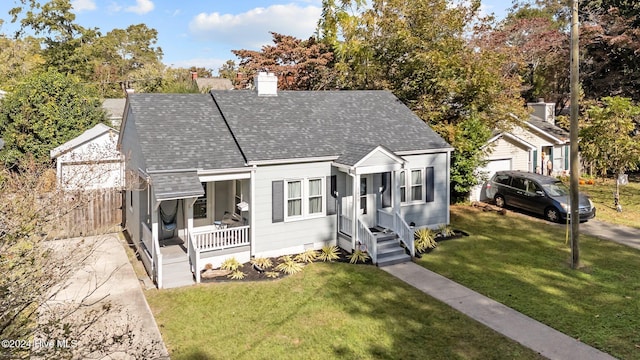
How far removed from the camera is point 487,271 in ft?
40.1

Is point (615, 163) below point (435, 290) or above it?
above

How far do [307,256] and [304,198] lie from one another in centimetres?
188

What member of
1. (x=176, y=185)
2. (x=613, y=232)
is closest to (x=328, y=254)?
(x=176, y=185)

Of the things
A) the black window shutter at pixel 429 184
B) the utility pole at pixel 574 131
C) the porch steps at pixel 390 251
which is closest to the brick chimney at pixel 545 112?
the black window shutter at pixel 429 184

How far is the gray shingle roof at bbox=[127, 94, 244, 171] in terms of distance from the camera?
41.2 feet

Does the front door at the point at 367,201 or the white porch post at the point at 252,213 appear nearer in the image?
the white porch post at the point at 252,213

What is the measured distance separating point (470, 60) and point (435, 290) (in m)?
13.0

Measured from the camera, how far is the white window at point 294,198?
44.5 feet

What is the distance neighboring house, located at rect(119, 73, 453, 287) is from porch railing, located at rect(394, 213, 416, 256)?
0.04 metres

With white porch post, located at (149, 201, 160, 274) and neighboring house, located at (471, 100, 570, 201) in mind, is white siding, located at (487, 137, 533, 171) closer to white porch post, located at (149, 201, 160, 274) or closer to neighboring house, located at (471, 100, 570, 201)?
neighboring house, located at (471, 100, 570, 201)

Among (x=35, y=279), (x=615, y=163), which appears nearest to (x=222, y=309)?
(x=35, y=279)

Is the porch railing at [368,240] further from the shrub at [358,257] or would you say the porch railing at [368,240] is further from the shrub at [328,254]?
the shrub at [328,254]

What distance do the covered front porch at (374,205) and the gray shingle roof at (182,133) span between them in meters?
3.68

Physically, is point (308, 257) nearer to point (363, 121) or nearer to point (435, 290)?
point (435, 290)
